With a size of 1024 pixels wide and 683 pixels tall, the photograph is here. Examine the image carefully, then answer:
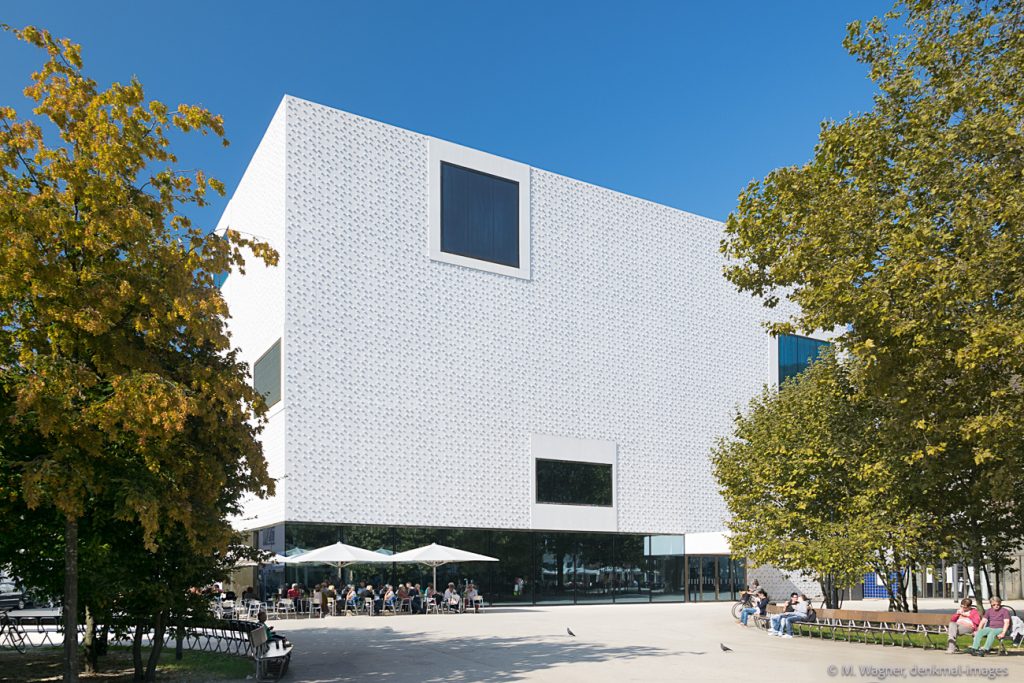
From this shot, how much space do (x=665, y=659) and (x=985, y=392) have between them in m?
7.34

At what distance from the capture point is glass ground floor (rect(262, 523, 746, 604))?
3716cm

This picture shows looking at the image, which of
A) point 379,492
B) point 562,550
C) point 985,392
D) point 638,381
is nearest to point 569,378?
point 638,381

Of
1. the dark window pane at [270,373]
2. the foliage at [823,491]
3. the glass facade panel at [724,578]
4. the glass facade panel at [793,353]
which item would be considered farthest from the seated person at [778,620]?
the glass facade panel at [793,353]

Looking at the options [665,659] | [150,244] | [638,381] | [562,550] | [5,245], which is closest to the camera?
[5,245]

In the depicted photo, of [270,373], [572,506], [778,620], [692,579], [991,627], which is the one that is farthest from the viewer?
[692,579]

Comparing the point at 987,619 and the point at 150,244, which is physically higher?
the point at 150,244

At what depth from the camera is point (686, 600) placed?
4694 cm

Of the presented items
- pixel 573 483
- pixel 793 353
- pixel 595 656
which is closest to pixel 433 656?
pixel 595 656

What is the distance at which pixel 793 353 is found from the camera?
175 ft

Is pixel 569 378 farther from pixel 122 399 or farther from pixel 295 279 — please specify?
pixel 122 399

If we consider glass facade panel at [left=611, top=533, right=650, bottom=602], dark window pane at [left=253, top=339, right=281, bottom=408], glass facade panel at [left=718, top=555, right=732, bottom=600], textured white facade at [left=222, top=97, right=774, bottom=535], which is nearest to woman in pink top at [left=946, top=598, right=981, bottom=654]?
textured white facade at [left=222, top=97, right=774, bottom=535]

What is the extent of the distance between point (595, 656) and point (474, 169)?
28.1m

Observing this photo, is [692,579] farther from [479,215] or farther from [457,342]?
[479,215]

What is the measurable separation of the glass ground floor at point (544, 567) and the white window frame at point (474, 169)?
11.5m
